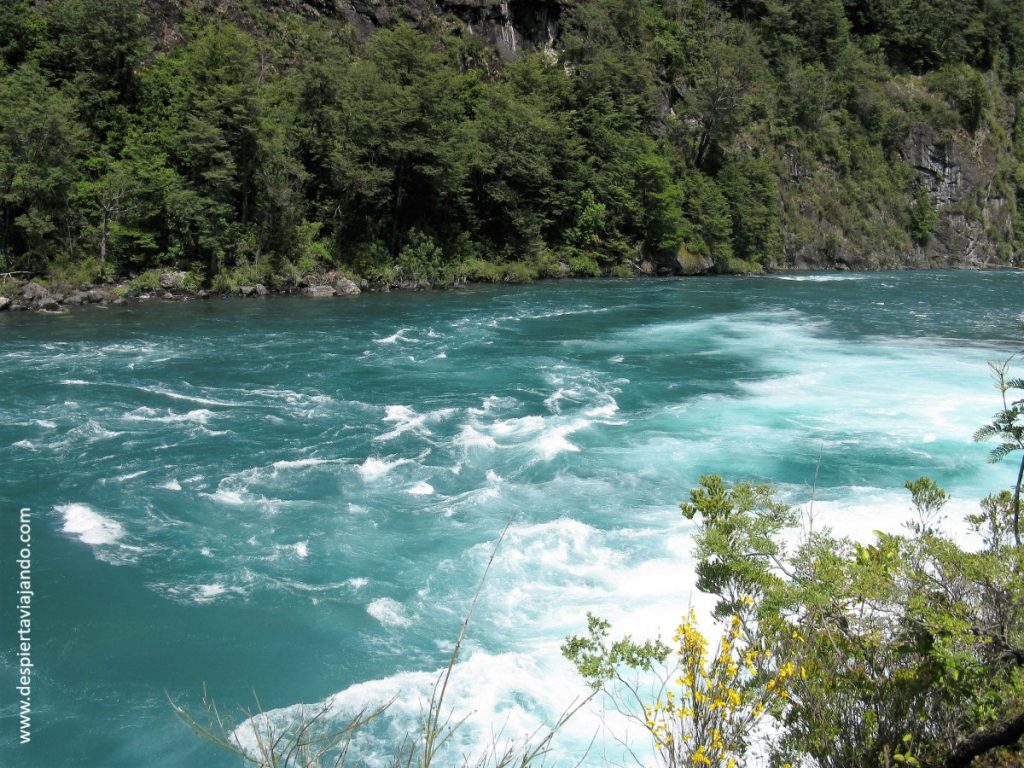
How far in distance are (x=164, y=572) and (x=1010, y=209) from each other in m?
82.8

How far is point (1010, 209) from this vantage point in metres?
71.7

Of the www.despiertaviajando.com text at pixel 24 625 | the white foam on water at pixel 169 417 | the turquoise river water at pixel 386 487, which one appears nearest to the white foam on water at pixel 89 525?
the turquoise river water at pixel 386 487

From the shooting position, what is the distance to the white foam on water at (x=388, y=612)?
909cm

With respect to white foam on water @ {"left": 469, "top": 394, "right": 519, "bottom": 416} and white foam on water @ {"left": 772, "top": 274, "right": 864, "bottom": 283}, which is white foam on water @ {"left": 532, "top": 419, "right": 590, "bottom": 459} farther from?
white foam on water @ {"left": 772, "top": 274, "right": 864, "bottom": 283}

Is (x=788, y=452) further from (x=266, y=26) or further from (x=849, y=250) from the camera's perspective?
(x=849, y=250)

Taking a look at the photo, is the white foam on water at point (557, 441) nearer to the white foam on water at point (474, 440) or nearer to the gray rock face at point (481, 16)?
the white foam on water at point (474, 440)

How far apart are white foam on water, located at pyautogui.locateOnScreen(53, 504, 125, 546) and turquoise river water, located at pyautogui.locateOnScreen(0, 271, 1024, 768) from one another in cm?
4

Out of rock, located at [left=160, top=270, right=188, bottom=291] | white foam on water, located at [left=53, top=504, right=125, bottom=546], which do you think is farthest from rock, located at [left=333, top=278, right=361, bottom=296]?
white foam on water, located at [left=53, top=504, right=125, bottom=546]

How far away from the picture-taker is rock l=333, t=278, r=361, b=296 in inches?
1407

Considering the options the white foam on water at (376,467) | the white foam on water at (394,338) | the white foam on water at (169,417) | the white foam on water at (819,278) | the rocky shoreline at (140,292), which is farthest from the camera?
the white foam on water at (819,278)

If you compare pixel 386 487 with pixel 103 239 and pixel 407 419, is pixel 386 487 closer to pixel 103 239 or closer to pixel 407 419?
pixel 407 419

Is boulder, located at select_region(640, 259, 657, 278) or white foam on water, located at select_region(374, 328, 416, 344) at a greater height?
boulder, located at select_region(640, 259, 657, 278)

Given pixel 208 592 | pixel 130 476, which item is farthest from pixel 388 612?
pixel 130 476

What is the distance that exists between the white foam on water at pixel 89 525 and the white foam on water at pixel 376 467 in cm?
396
